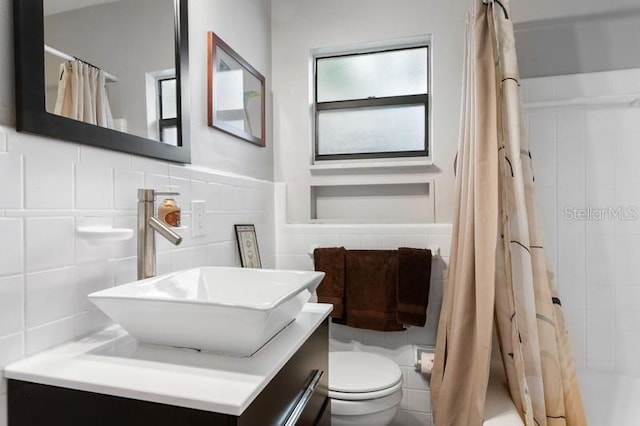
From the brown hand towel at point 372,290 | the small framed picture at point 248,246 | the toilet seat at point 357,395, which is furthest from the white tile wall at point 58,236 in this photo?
the brown hand towel at point 372,290

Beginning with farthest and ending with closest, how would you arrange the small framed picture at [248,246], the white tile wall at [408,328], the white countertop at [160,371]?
the white tile wall at [408,328], the small framed picture at [248,246], the white countertop at [160,371]

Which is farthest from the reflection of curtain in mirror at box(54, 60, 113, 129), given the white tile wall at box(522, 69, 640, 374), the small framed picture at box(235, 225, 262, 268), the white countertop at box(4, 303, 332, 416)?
the white tile wall at box(522, 69, 640, 374)

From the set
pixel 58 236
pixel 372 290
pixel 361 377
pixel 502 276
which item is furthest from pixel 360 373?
pixel 58 236

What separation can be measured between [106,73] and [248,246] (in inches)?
36.2

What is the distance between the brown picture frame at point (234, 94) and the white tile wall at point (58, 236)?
48 centimetres

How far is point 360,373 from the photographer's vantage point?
1520mm

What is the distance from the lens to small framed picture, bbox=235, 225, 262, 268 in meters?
1.63

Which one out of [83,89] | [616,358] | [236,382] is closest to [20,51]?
[83,89]

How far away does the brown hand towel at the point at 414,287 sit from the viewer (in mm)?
Result: 1776

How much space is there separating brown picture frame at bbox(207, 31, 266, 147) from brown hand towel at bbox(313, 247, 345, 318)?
2.26ft

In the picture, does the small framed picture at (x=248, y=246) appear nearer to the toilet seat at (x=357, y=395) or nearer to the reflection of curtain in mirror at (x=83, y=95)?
the toilet seat at (x=357, y=395)

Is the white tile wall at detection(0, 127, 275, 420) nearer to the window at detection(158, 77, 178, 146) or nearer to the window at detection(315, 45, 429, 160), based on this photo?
the window at detection(158, 77, 178, 146)

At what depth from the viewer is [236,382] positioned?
0.64 m

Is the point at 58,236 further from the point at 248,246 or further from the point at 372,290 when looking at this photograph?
the point at 372,290
